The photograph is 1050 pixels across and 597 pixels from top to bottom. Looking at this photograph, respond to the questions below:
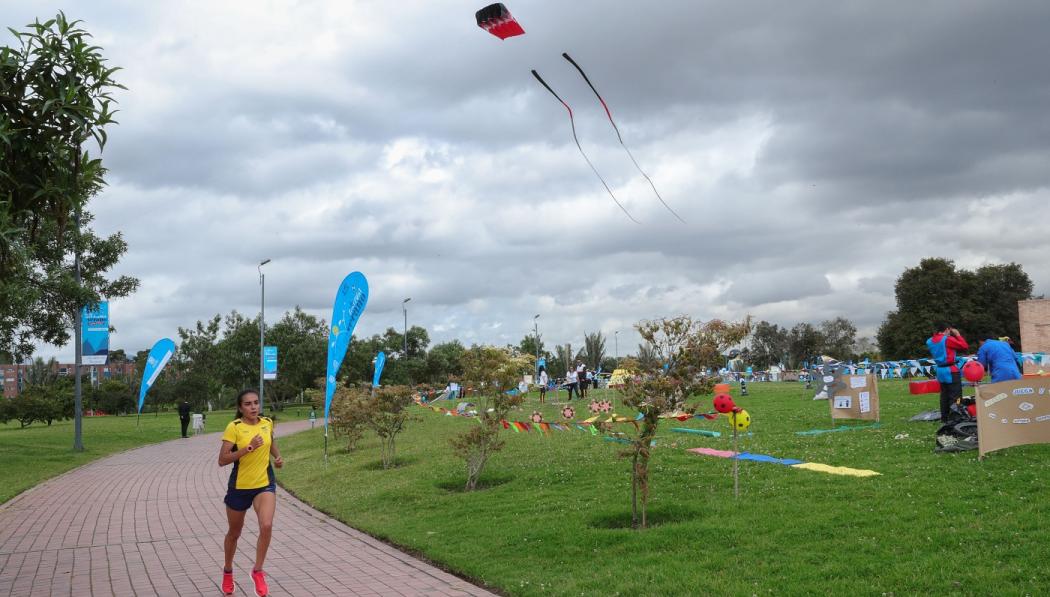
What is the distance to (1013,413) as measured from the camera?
974 cm

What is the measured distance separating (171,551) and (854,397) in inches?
475

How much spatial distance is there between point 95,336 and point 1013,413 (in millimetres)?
23825

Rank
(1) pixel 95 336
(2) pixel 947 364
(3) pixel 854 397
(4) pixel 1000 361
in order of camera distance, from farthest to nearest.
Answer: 1. (1) pixel 95 336
2. (3) pixel 854 397
3. (2) pixel 947 364
4. (4) pixel 1000 361

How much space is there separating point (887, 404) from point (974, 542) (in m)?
13.8

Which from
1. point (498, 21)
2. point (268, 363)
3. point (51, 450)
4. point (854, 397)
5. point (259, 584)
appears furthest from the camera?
point (268, 363)

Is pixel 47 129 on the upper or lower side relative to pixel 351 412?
upper

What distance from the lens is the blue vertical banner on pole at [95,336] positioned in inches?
953

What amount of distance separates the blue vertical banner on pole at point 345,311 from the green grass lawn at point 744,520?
9.34ft

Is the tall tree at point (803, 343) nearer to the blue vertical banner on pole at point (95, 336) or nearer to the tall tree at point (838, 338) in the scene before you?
the tall tree at point (838, 338)

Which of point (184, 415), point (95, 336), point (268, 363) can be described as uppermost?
point (95, 336)

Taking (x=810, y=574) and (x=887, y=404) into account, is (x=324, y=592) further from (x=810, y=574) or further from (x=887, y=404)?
(x=887, y=404)

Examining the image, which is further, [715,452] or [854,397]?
[854,397]

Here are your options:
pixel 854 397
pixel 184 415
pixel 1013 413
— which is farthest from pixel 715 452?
pixel 184 415

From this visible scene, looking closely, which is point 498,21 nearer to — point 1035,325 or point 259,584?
point 259,584
